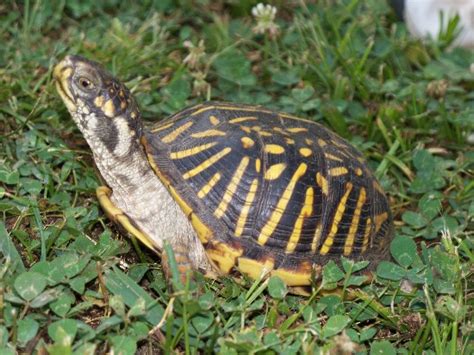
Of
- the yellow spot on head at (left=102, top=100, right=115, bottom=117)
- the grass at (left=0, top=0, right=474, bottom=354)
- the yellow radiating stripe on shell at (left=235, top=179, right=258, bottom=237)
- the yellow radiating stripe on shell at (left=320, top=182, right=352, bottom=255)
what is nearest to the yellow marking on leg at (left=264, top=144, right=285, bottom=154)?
the yellow radiating stripe on shell at (left=235, top=179, right=258, bottom=237)

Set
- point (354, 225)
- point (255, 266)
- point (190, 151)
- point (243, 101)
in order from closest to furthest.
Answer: point (255, 266), point (190, 151), point (354, 225), point (243, 101)

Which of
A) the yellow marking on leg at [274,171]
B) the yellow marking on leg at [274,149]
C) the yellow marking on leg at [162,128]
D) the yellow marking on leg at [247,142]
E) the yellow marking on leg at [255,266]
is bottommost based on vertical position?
the yellow marking on leg at [255,266]

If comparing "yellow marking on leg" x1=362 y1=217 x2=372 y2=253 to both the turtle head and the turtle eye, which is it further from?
the turtle eye

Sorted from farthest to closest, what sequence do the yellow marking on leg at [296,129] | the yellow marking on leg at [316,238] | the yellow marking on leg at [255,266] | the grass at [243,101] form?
the yellow marking on leg at [296,129] < the yellow marking on leg at [316,238] < the yellow marking on leg at [255,266] < the grass at [243,101]

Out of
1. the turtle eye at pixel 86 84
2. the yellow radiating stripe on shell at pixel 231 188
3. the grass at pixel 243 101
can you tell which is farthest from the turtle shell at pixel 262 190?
the turtle eye at pixel 86 84

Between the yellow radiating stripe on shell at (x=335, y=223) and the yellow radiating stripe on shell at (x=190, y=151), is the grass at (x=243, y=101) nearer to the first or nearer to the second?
the yellow radiating stripe on shell at (x=335, y=223)

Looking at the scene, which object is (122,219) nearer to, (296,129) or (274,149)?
(274,149)

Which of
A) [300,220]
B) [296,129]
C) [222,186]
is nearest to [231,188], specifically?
[222,186]

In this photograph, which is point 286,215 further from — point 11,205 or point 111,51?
point 111,51
